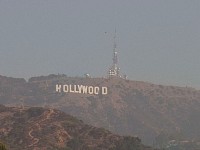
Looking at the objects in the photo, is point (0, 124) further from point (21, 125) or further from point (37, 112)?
point (37, 112)

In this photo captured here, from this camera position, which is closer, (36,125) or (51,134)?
(51,134)

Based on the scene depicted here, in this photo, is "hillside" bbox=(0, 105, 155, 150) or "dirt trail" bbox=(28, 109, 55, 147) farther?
"dirt trail" bbox=(28, 109, 55, 147)

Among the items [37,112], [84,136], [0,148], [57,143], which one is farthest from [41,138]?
[0,148]

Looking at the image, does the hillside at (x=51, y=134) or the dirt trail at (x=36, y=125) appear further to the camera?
the dirt trail at (x=36, y=125)

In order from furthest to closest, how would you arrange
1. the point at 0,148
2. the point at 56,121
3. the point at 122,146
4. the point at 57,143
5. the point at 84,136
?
the point at 56,121 → the point at 84,136 → the point at 57,143 → the point at 122,146 → the point at 0,148

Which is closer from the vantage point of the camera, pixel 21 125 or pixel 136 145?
pixel 136 145

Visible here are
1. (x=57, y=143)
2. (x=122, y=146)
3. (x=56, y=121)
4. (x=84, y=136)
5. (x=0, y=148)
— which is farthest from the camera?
(x=56, y=121)

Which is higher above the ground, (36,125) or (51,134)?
(36,125)

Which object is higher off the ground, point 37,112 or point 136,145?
point 37,112
